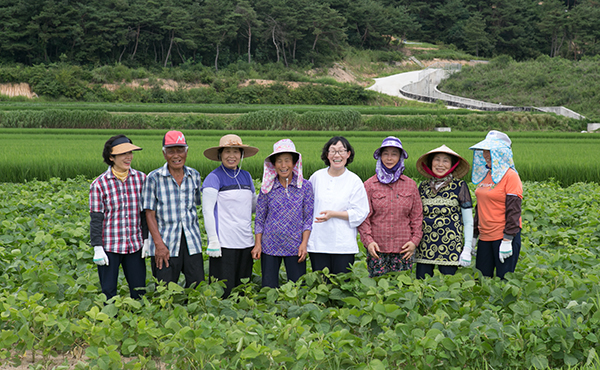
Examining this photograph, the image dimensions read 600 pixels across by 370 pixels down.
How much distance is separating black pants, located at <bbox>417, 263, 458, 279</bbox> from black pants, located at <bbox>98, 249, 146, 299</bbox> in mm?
2259

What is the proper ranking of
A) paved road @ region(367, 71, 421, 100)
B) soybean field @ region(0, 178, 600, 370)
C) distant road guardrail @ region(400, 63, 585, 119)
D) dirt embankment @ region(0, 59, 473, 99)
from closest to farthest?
soybean field @ region(0, 178, 600, 370) < distant road guardrail @ region(400, 63, 585, 119) < dirt embankment @ region(0, 59, 473, 99) < paved road @ region(367, 71, 421, 100)

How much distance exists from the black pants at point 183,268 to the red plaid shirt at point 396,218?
1357 millimetres

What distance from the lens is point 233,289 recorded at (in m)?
3.76

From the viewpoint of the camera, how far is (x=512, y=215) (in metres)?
3.62

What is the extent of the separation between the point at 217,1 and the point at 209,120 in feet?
91.2

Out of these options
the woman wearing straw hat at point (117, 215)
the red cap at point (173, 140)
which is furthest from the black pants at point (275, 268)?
the red cap at point (173, 140)

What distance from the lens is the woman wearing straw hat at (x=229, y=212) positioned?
3.80 m

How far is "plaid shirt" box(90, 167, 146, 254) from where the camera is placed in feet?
11.9

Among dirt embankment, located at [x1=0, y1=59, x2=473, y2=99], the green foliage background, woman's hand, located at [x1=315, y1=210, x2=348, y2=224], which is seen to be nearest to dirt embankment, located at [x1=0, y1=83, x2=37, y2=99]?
dirt embankment, located at [x1=0, y1=59, x2=473, y2=99]

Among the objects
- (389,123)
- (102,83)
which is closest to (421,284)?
(389,123)

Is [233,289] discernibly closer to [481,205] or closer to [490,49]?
[481,205]

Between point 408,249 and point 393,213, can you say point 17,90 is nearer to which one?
point 393,213

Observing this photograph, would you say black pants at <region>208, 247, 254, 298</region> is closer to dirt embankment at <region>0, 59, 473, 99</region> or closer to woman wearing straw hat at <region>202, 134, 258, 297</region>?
woman wearing straw hat at <region>202, 134, 258, 297</region>

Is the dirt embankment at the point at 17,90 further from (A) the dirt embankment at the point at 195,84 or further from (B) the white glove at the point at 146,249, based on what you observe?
(B) the white glove at the point at 146,249
